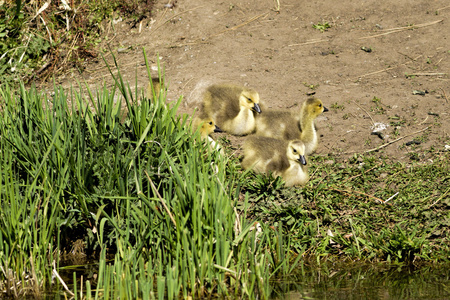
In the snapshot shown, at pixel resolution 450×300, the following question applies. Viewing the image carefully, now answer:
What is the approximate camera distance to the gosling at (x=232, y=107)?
6113 mm

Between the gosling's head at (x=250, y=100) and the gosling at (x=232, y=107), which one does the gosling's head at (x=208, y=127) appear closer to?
the gosling at (x=232, y=107)

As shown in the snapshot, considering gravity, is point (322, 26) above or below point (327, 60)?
above

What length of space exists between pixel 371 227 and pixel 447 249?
0.59m

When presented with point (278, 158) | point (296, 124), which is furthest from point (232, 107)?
point (278, 158)

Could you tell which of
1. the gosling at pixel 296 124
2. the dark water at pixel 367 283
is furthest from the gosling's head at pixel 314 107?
the dark water at pixel 367 283

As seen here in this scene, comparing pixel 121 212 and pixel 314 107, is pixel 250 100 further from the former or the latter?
pixel 121 212

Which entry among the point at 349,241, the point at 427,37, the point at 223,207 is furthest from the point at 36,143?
the point at 427,37

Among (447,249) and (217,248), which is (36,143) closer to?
(217,248)

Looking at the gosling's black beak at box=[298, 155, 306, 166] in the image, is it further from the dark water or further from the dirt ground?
the dark water

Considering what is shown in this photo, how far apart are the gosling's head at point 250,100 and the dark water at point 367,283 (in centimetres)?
242

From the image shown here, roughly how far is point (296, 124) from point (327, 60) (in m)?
1.68

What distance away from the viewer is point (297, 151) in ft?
17.0

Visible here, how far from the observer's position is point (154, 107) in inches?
180

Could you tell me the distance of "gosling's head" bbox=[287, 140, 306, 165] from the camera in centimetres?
512
